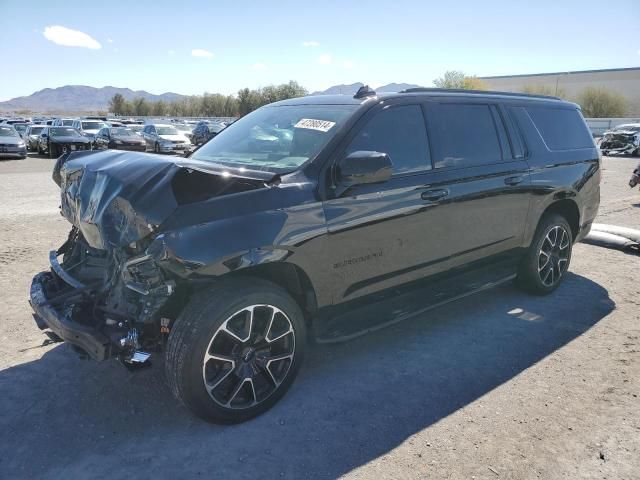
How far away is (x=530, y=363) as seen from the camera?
3.89 meters

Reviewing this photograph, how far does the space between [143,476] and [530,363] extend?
113 inches

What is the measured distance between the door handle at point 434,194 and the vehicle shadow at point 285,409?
4.04 ft

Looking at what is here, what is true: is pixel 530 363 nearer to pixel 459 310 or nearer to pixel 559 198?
pixel 459 310

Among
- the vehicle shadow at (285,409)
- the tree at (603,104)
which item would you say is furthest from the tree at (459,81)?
the vehicle shadow at (285,409)

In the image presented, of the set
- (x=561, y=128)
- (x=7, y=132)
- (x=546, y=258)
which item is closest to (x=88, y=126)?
(x=7, y=132)

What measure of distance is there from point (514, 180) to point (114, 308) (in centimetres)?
353

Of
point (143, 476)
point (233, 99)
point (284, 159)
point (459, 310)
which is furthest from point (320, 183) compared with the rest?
point (233, 99)

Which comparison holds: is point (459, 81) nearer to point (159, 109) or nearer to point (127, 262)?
point (159, 109)

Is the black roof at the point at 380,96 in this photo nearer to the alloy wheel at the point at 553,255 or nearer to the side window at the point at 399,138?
the side window at the point at 399,138

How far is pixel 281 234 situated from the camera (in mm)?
3053

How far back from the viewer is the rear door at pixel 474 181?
158 inches

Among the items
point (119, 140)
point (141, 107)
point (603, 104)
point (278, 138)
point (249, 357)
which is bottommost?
point (249, 357)

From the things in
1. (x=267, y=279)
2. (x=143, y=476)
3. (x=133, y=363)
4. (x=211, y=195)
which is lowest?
(x=143, y=476)

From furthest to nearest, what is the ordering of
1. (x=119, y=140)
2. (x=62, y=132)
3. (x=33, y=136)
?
(x=33, y=136)
(x=62, y=132)
(x=119, y=140)
